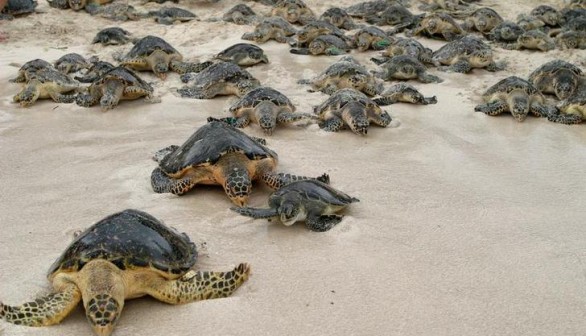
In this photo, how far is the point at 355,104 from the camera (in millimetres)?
7156

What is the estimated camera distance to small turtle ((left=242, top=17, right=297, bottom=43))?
1127 cm

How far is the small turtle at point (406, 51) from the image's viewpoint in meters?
10.1

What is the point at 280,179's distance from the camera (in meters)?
5.30

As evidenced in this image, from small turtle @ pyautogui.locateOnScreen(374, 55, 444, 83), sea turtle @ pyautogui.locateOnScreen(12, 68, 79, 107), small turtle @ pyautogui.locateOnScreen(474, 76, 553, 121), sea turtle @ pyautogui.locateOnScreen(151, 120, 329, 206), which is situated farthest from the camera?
small turtle @ pyautogui.locateOnScreen(374, 55, 444, 83)

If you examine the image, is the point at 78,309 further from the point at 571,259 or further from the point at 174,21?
the point at 174,21

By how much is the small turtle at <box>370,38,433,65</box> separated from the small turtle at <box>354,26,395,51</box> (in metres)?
0.46

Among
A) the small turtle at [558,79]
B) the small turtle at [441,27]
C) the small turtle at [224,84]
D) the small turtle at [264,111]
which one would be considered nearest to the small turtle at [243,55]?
the small turtle at [224,84]

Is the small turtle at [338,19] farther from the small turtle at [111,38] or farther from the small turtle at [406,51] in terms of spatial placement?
the small turtle at [111,38]

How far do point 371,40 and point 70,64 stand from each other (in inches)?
217

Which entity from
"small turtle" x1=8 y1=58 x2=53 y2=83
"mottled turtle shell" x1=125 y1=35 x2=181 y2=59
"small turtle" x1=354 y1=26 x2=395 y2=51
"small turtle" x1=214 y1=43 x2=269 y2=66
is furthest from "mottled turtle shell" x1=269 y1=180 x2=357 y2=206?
"small turtle" x1=354 y1=26 x2=395 y2=51

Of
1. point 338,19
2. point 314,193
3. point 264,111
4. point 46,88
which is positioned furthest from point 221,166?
point 338,19

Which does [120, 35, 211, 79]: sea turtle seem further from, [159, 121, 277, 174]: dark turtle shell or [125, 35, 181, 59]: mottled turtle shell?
[159, 121, 277, 174]: dark turtle shell

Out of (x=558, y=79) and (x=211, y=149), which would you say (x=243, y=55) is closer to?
(x=211, y=149)

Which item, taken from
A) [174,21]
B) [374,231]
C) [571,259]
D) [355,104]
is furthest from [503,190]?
[174,21]
